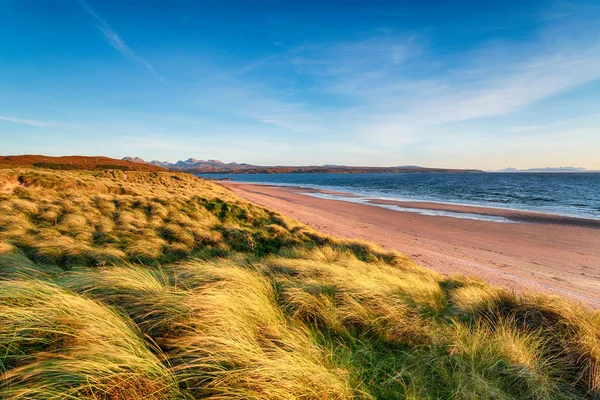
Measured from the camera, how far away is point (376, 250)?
9211 millimetres

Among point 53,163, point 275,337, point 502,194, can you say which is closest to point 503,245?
point 275,337

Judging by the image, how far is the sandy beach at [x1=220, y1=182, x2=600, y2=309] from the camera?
917 cm

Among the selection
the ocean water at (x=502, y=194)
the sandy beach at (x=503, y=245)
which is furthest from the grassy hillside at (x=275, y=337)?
→ the ocean water at (x=502, y=194)

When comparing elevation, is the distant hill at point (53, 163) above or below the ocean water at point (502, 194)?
above

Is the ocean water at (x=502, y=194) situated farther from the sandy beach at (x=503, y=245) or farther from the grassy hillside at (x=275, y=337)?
the grassy hillside at (x=275, y=337)

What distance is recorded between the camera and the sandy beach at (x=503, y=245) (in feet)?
30.1

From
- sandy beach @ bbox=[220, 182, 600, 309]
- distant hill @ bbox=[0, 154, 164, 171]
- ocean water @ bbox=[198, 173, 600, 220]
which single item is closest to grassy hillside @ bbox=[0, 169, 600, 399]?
sandy beach @ bbox=[220, 182, 600, 309]

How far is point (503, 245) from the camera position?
14023mm

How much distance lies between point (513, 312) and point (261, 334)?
13.0 feet

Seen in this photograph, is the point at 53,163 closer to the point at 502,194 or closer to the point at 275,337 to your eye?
the point at 275,337

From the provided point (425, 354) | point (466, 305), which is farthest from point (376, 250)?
point (425, 354)

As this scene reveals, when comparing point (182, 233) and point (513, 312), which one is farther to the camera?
point (182, 233)

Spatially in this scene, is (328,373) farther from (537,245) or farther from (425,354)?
(537,245)

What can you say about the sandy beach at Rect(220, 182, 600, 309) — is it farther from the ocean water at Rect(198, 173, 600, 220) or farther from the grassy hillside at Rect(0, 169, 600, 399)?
the ocean water at Rect(198, 173, 600, 220)
